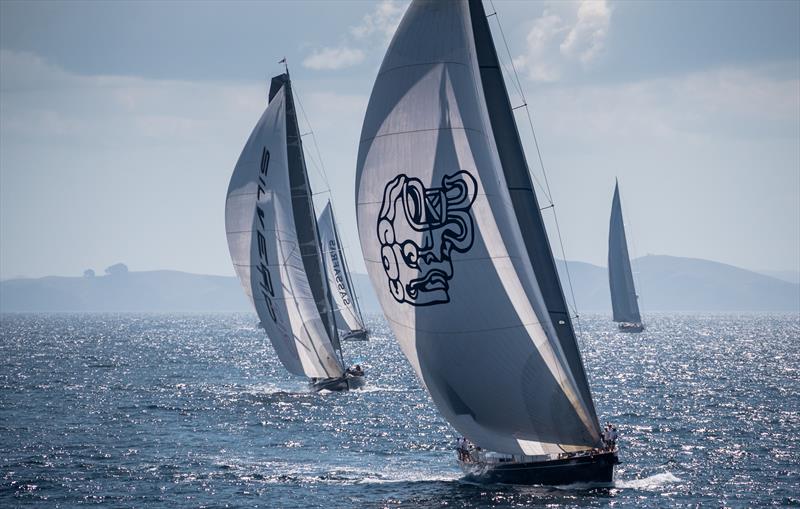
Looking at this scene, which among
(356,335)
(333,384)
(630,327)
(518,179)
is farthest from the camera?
Result: (630,327)

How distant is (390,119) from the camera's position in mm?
33594

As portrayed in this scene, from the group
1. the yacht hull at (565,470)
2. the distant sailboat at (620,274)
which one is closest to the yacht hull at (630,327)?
the distant sailboat at (620,274)

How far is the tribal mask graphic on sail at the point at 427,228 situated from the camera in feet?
109

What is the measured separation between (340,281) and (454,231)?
82.8 meters

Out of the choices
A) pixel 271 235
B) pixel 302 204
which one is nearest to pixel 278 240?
pixel 271 235

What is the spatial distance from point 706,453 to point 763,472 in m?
4.94

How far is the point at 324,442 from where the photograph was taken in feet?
159

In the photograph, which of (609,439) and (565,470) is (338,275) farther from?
(565,470)

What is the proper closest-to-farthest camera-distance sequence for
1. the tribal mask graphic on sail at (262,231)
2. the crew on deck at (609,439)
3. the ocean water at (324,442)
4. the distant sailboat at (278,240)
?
the crew on deck at (609,439) → the ocean water at (324,442) → the tribal mask graphic on sail at (262,231) → the distant sailboat at (278,240)

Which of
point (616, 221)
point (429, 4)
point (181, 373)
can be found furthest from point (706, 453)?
point (616, 221)

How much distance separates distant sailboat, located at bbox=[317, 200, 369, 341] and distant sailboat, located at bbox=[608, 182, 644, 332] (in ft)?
125

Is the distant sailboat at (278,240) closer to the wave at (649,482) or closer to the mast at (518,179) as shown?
the wave at (649,482)

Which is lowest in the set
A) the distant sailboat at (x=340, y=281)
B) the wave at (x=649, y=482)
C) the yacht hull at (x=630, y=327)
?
the wave at (x=649, y=482)

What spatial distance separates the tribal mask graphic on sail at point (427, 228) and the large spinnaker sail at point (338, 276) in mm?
75351
